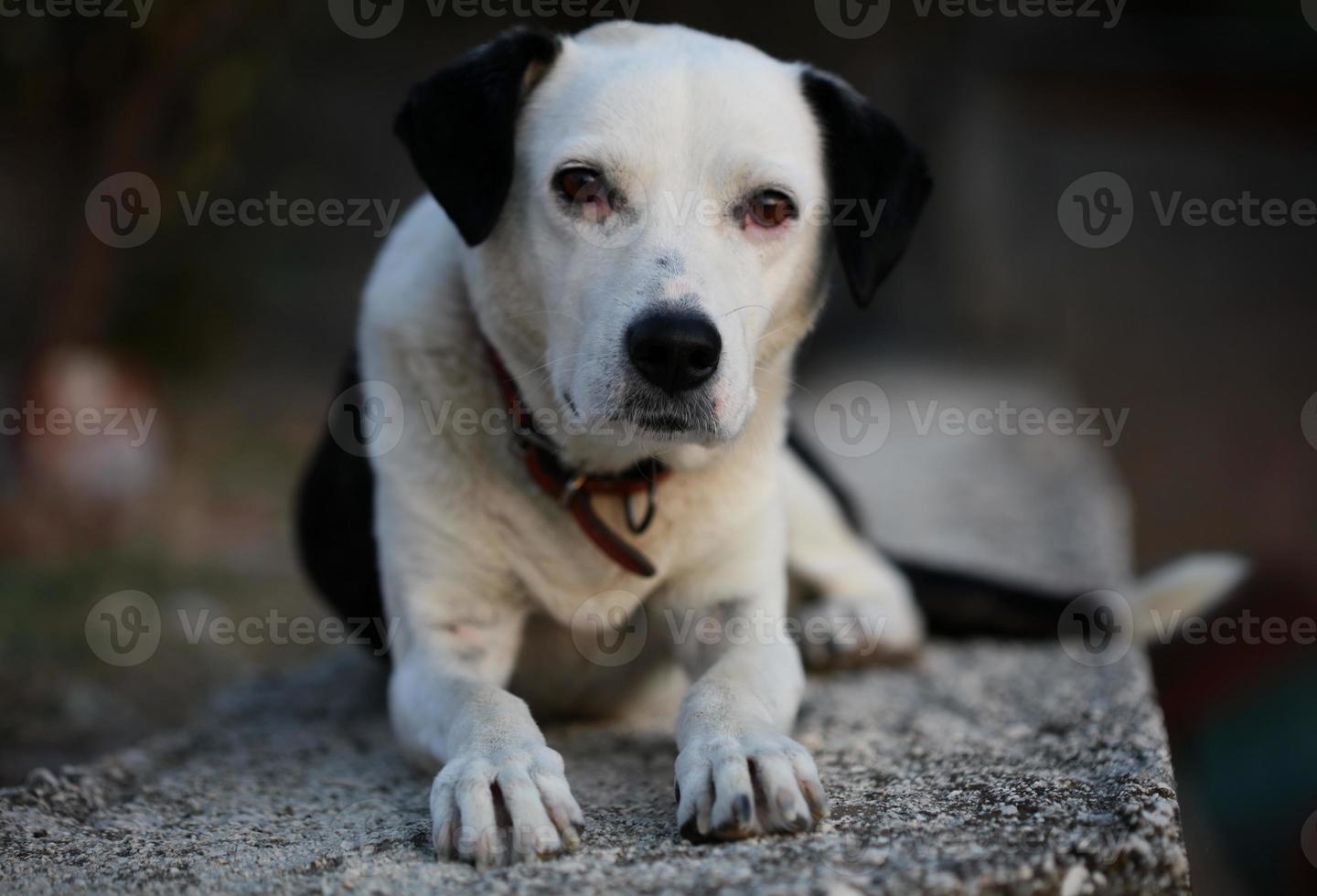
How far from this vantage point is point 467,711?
2555mm

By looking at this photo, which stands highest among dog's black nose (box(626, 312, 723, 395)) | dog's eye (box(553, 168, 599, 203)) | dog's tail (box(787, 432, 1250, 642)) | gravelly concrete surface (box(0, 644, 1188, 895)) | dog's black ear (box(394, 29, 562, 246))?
dog's black ear (box(394, 29, 562, 246))

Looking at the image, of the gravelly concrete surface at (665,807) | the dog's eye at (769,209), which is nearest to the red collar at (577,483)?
the gravelly concrete surface at (665,807)

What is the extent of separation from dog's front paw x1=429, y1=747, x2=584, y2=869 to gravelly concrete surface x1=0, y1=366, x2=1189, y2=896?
0.12 feet

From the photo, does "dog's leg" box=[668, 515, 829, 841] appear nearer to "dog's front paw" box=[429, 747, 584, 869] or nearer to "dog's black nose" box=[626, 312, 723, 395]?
"dog's front paw" box=[429, 747, 584, 869]

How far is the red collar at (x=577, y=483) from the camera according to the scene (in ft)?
9.57

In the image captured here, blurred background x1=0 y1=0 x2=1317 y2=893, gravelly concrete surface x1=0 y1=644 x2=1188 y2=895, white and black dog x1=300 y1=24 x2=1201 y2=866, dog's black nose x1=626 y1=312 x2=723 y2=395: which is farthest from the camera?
blurred background x1=0 y1=0 x2=1317 y2=893

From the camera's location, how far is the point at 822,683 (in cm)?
373

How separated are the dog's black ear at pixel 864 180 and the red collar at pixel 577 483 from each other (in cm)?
63

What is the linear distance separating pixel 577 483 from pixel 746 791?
865mm

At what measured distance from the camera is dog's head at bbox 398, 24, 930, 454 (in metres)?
2.53

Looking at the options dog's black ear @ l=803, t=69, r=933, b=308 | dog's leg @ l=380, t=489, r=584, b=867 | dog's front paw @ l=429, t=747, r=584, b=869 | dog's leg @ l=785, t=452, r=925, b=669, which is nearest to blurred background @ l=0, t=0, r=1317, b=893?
dog's leg @ l=785, t=452, r=925, b=669

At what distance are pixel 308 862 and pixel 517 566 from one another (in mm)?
806

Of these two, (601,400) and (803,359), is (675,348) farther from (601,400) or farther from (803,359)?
(803,359)

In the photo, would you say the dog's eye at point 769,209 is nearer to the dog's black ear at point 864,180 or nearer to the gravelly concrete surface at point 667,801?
the dog's black ear at point 864,180
